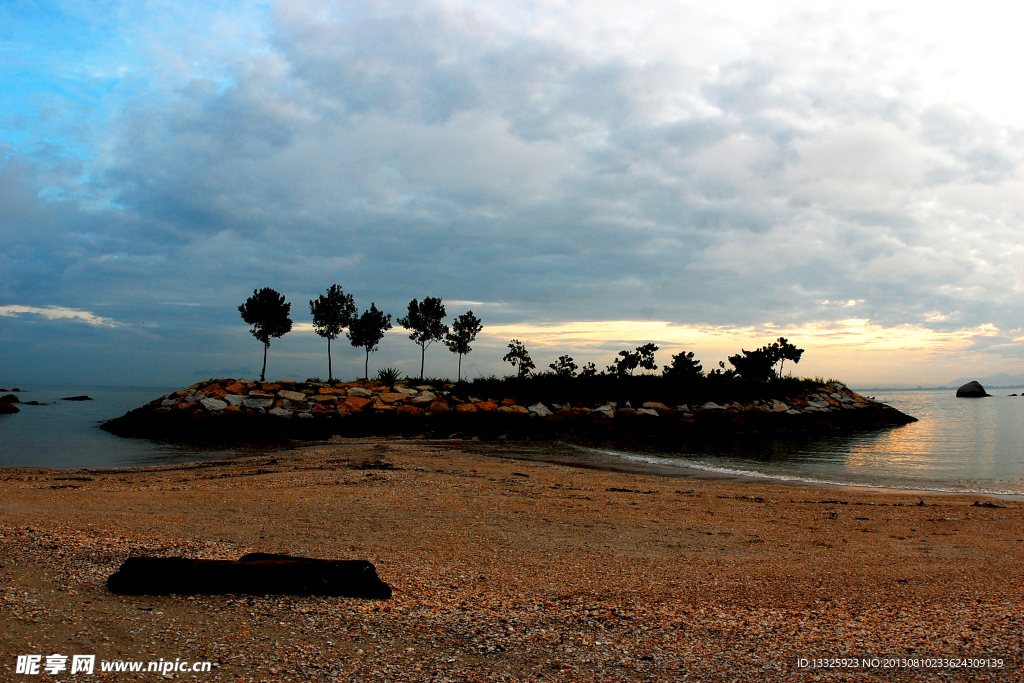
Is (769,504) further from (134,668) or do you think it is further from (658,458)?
(134,668)

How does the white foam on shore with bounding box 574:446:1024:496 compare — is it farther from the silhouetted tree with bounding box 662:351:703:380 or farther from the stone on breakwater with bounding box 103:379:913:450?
the silhouetted tree with bounding box 662:351:703:380

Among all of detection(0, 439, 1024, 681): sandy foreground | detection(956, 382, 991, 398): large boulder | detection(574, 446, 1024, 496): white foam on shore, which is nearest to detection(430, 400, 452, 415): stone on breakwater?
detection(574, 446, 1024, 496): white foam on shore

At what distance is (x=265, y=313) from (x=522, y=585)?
36633 mm

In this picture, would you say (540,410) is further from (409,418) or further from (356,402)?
(356,402)

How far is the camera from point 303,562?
14.0 ft

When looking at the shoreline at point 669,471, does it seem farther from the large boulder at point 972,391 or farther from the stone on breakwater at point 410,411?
the large boulder at point 972,391

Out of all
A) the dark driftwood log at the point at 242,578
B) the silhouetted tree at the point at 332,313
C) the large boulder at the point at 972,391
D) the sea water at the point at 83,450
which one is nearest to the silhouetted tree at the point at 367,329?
the silhouetted tree at the point at 332,313

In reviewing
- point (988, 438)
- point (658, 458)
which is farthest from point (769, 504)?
point (988, 438)

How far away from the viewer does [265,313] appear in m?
37.7

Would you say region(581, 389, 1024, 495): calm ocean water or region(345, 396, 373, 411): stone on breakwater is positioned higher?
region(345, 396, 373, 411): stone on breakwater

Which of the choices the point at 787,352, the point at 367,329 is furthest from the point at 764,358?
the point at 367,329

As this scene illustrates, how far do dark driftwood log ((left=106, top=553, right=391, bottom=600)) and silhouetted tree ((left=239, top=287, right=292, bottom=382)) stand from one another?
36.0 m

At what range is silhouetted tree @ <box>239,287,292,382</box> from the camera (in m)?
37.7

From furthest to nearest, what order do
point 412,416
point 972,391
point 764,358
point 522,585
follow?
point 972,391, point 764,358, point 412,416, point 522,585
